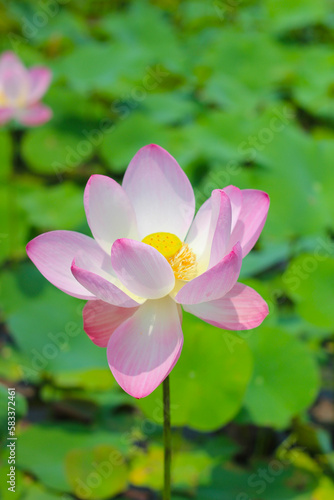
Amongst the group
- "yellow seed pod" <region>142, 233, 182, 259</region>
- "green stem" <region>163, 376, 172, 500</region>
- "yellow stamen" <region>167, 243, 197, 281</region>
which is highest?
"yellow seed pod" <region>142, 233, 182, 259</region>

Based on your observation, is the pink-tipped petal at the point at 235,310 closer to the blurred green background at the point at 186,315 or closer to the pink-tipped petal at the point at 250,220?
the pink-tipped petal at the point at 250,220

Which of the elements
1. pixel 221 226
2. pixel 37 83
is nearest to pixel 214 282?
pixel 221 226

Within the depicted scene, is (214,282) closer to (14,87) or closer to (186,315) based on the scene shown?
(186,315)

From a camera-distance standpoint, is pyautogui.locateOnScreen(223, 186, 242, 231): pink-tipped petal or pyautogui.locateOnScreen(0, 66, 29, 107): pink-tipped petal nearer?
pyautogui.locateOnScreen(223, 186, 242, 231): pink-tipped petal

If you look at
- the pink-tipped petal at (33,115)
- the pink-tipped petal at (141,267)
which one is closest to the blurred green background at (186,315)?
the pink-tipped petal at (33,115)

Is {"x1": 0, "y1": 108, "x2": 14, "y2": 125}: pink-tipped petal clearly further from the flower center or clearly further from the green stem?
the green stem

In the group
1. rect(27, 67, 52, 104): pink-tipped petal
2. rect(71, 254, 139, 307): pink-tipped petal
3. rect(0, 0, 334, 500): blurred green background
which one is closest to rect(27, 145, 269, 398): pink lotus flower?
rect(71, 254, 139, 307): pink-tipped petal

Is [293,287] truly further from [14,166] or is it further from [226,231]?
[14,166]
